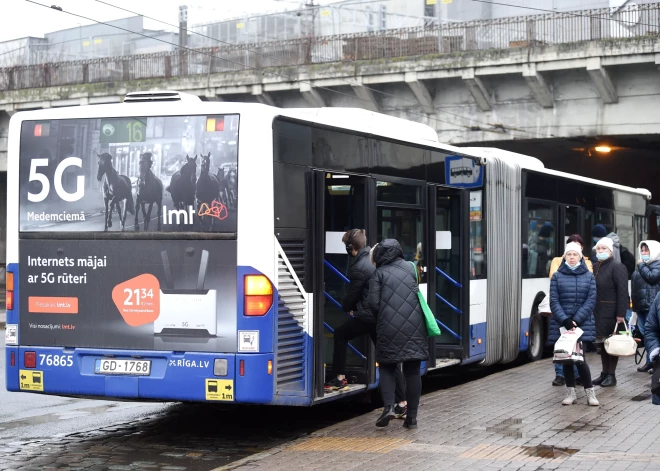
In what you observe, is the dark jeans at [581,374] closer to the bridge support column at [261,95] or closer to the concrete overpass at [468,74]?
the concrete overpass at [468,74]

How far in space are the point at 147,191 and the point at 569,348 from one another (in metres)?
4.63

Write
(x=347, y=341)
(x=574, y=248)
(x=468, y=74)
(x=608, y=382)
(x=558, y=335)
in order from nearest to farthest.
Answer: (x=347, y=341) < (x=574, y=248) < (x=558, y=335) < (x=608, y=382) < (x=468, y=74)

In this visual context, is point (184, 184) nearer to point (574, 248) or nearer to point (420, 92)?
point (574, 248)

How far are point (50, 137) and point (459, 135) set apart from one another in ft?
65.7

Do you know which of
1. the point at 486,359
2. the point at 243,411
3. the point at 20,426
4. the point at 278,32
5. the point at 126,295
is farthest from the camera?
the point at 278,32

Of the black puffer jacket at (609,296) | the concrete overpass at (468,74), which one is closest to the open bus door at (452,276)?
the black puffer jacket at (609,296)

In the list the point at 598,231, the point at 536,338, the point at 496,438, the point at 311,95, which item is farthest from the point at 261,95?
the point at 496,438

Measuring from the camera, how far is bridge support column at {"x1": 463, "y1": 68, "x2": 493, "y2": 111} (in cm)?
2678

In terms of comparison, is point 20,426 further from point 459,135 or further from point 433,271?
point 459,135

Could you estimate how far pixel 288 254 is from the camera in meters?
9.03

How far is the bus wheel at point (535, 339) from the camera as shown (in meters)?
16.2

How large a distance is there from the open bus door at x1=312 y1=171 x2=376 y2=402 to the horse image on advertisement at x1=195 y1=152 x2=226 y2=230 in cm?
99

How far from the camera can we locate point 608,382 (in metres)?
12.6

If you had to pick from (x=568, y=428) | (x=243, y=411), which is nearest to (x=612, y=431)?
(x=568, y=428)
